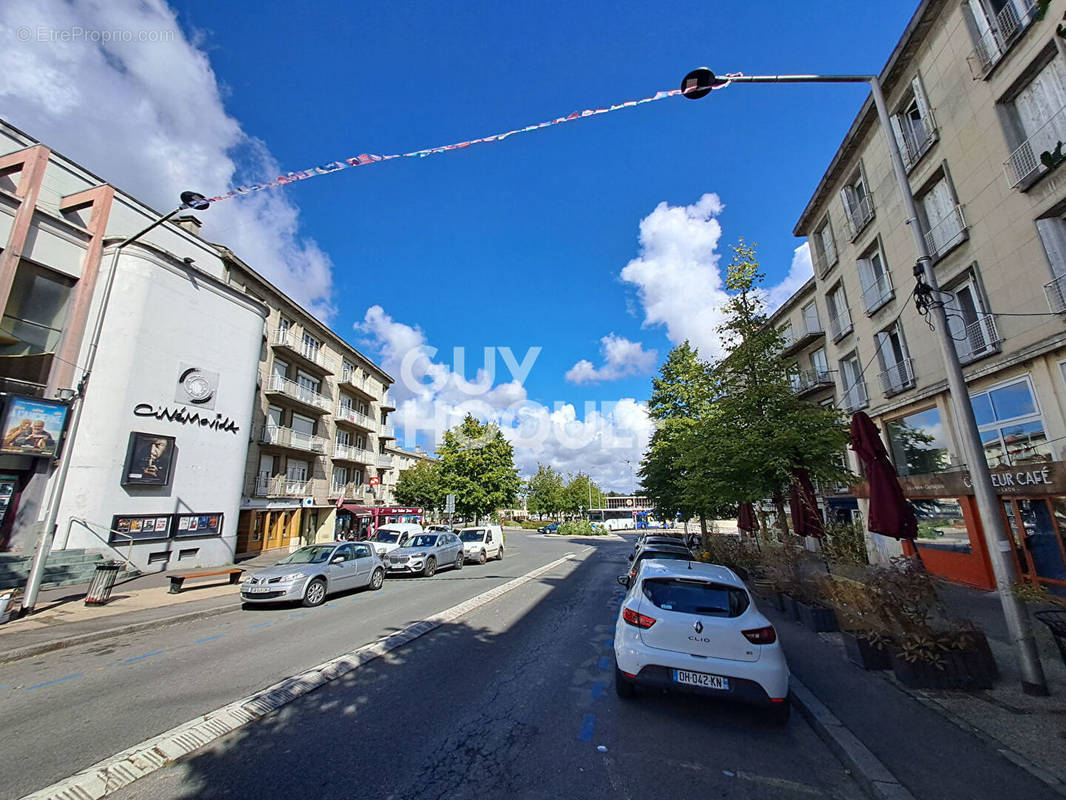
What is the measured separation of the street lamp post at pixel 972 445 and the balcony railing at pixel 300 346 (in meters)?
24.0

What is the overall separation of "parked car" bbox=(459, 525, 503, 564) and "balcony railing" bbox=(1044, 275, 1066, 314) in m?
20.0

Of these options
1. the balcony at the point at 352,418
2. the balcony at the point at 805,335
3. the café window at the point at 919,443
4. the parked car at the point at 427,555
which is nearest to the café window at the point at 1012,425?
the café window at the point at 919,443

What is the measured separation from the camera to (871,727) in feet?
14.4

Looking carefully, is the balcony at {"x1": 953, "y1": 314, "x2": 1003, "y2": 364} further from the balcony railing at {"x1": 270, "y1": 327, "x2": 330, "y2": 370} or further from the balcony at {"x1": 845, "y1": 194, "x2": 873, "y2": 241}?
the balcony railing at {"x1": 270, "y1": 327, "x2": 330, "y2": 370}

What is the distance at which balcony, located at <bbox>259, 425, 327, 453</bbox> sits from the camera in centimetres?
2325

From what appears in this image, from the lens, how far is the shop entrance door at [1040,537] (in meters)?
9.98

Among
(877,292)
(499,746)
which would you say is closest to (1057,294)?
(877,292)

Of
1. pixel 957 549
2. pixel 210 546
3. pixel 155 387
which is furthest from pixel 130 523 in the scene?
pixel 957 549

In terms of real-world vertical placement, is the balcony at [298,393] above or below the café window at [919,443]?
above

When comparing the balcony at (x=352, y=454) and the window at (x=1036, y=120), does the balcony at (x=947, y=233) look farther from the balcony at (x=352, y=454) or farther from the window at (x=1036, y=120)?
the balcony at (x=352, y=454)

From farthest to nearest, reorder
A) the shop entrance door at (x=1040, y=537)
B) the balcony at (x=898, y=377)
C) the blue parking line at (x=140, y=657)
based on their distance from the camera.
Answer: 1. the balcony at (x=898, y=377)
2. the shop entrance door at (x=1040, y=537)
3. the blue parking line at (x=140, y=657)

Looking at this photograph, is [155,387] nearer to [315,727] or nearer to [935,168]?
[315,727]

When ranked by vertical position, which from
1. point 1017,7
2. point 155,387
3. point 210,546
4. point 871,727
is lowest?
point 871,727

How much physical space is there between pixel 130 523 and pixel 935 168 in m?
26.7
